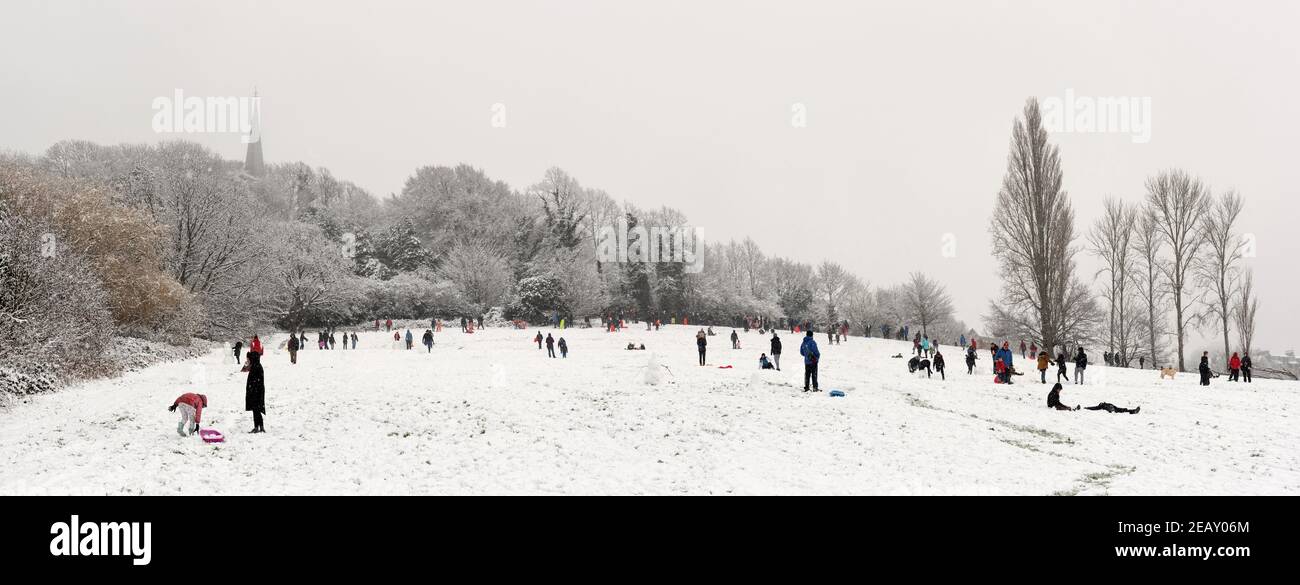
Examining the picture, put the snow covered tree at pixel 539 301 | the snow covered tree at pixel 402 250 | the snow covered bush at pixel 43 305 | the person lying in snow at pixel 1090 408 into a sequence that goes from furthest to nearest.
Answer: the snow covered tree at pixel 402 250 < the snow covered tree at pixel 539 301 < the snow covered bush at pixel 43 305 < the person lying in snow at pixel 1090 408

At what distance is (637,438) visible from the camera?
47.1 ft

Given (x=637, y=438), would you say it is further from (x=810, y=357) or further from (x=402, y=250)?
(x=402, y=250)

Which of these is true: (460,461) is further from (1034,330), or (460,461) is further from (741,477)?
(1034,330)

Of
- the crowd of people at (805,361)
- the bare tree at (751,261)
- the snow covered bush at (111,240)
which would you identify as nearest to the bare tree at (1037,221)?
the crowd of people at (805,361)

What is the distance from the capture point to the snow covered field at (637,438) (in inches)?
425

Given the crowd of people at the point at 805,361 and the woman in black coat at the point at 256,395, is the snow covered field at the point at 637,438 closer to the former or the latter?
the woman in black coat at the point at 256,395

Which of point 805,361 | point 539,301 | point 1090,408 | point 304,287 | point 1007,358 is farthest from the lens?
point 539,301

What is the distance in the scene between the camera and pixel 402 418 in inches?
611

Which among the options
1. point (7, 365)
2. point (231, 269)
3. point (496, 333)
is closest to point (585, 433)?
point (7, 365)

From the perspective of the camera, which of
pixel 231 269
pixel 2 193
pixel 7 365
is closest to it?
pixel 7 365

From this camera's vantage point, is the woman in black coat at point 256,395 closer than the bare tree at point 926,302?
Yes

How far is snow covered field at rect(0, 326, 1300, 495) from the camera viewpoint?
10.8 m

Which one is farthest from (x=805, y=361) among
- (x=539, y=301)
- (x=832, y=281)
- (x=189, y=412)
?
(x=832, y=281)
